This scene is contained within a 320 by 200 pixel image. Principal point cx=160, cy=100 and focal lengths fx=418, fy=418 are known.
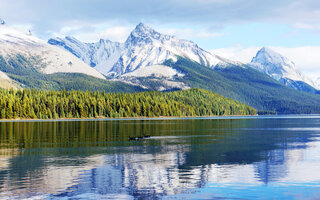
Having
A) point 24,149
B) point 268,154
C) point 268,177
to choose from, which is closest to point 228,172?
point 268,177

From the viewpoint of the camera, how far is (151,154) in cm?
7769

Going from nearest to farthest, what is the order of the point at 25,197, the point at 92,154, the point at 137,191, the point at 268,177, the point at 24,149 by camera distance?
the point at 25,197
the point at 137,191
the point at 268,177
the point at 92,154
the point at 24,149

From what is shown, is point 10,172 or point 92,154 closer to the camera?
point 10,172

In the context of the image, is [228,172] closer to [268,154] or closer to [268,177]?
[268,177]

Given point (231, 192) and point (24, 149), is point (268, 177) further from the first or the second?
point (24, 149)

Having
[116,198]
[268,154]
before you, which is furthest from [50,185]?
[268,154]

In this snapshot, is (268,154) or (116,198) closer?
(116,198)

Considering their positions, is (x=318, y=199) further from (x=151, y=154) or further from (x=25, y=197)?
(x=151, y=154)

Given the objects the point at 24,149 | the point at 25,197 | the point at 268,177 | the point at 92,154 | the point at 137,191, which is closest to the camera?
the point at 25,197

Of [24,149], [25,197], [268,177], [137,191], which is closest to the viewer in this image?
[25,197]

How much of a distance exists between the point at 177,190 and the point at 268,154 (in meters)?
39.1

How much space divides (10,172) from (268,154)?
153 feet

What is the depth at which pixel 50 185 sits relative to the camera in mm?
47219

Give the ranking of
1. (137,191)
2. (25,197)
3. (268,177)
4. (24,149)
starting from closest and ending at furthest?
(25,197) < (137,191) < (268,177) < (24,149)
